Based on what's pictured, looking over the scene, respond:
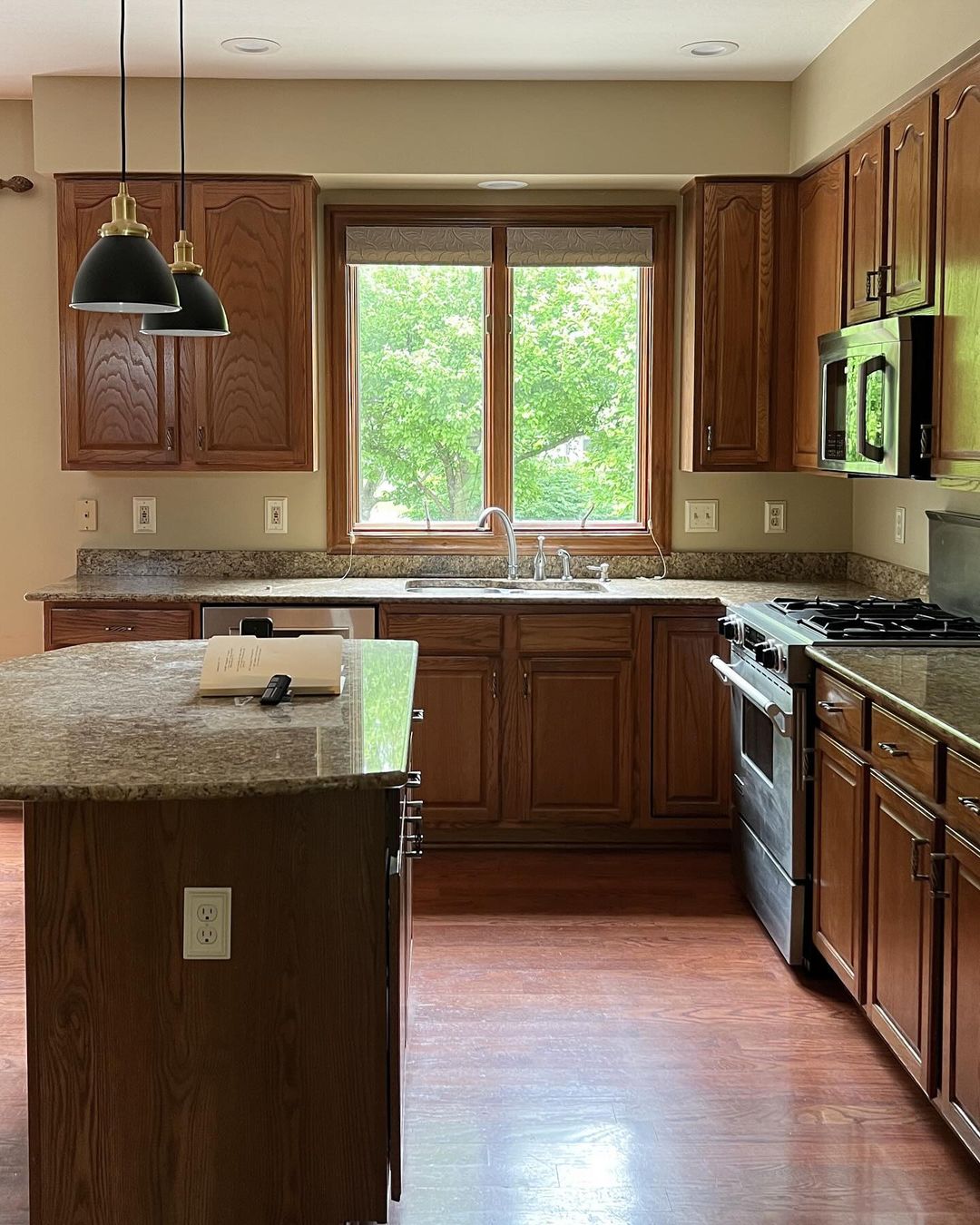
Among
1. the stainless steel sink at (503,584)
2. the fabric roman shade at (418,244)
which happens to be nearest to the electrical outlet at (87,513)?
the stainless steel sink at (503,584)

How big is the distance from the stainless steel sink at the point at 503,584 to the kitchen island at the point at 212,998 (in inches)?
101

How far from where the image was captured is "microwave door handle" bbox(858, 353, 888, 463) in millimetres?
3480

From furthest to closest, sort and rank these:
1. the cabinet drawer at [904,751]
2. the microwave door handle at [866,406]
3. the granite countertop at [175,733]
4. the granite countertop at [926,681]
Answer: the microwave door handle at [866,406]
the cabinet drawer at [904,751]
the granite countertop at [926,681]
the granite countertop at [175,733]

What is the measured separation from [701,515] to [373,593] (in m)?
1.31

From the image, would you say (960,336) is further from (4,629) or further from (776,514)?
(4,629)

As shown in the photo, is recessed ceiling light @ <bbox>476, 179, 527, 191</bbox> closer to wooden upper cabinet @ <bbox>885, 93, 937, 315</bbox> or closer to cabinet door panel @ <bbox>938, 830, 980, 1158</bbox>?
wooden upper cabinet @ <bbox>885, 93, 937, 315</bbox>

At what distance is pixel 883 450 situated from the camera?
3.47m

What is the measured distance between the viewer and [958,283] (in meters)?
3.16

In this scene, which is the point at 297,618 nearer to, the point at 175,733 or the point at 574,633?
the point at 574,633

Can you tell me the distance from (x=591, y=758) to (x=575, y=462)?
1157 millimetres

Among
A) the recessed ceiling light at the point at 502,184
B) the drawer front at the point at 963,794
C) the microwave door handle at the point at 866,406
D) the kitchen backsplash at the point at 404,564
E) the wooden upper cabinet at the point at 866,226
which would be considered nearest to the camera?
the drawer front at the point at 963,794

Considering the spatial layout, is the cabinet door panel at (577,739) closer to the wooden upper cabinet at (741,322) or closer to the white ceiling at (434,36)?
the wooden upper cabinet at (741,322)

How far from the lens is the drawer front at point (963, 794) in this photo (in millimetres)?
2324

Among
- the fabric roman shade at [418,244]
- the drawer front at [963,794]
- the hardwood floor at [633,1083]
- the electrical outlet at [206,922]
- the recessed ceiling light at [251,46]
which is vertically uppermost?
the recessed ceiling light at [251,46]
